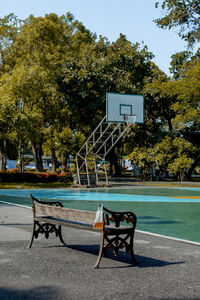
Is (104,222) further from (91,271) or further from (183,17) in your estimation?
(183,17)

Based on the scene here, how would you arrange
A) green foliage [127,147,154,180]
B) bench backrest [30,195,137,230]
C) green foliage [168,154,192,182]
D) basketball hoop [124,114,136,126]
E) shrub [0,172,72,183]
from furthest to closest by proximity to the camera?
green foliage [127,147,154,180], green foliage [168,154,192,182], shrub [0,172,72,183], basketball hoop [124,114,136,126], bench backrest [30,195,137,230]

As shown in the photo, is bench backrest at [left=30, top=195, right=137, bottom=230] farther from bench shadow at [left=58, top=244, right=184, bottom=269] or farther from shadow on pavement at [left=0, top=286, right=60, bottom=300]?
shadow on pavement at [left=0, top=286, right=60, bottom=300]

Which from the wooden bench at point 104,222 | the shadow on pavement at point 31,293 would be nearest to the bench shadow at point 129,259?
the wooden bench at point 104,222

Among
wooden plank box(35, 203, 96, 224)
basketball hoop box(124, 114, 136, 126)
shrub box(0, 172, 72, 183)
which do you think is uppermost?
basketball hoop box(124, 114, 136, 126)

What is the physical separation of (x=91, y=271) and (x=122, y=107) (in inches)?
900

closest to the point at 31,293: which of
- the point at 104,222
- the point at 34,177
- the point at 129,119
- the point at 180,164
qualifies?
the point at 104,222

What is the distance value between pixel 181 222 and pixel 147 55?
1207 inches

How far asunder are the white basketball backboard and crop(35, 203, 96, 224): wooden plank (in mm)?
20129

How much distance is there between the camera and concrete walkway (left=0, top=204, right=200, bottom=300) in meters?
4.79

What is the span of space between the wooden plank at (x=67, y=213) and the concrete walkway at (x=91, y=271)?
63cm

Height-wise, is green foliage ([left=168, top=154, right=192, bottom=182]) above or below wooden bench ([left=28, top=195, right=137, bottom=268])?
above

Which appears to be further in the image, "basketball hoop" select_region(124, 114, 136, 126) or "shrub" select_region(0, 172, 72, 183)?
"shrub" select_region(0, 172, 72, 183)

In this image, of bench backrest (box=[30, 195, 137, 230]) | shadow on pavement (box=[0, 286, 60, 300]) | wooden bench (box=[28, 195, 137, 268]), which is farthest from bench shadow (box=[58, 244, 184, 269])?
shadow on pavement (box=[0, 286, 60, 300])

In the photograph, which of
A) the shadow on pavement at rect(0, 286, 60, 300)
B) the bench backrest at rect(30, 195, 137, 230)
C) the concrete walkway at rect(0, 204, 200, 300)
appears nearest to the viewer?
the shadow on pavement at rect(0, 286, 60, 300)
